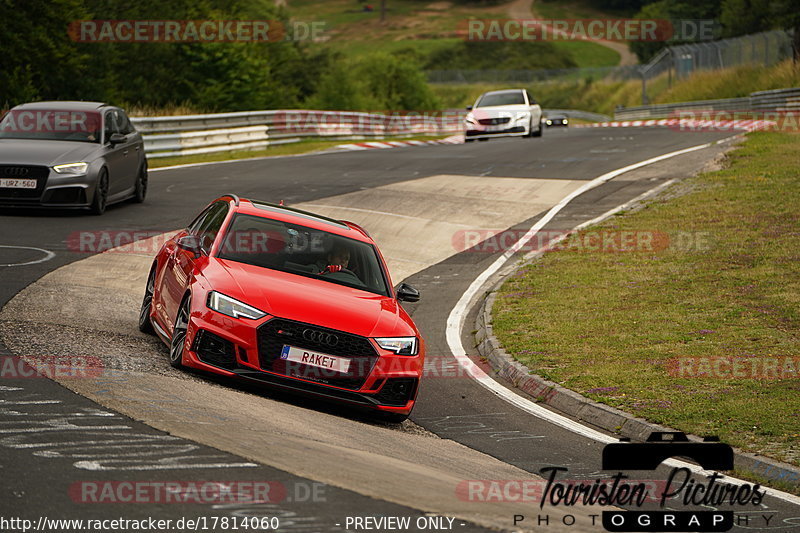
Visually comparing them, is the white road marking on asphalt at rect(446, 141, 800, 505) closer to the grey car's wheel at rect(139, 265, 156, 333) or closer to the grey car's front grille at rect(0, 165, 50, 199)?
the grey car's wheel at rect(139, 265, 156, 333)

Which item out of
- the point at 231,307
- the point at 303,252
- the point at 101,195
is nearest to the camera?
the point at 231,307

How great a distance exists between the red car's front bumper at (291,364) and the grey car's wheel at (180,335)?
0.45ft

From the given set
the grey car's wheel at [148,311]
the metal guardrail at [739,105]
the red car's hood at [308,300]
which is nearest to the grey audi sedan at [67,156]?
the grey car's wheel at [148,311]

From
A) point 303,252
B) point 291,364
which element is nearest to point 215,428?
point 291,364

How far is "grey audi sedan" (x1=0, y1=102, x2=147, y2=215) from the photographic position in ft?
57.0

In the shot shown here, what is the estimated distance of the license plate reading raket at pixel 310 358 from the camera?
28.6ft

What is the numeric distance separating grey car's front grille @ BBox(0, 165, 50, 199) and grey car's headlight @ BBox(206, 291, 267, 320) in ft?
31.0

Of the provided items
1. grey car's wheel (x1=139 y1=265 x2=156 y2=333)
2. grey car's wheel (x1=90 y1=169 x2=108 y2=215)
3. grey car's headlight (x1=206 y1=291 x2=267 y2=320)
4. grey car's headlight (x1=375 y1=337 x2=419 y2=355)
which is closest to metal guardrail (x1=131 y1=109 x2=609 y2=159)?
grey car's wheel (x1=90 y1=169 x2=108 y2=215)

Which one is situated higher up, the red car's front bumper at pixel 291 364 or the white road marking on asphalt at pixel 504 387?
the red car's front bumper at pixel 291 364

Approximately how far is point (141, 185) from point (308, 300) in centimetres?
1237

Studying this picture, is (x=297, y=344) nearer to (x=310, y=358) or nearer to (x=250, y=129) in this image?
(x=310, y=358)

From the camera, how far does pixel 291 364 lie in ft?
28.6

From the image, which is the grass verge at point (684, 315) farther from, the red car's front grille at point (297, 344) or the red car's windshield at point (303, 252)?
the red car's front grille at point (297, 344)

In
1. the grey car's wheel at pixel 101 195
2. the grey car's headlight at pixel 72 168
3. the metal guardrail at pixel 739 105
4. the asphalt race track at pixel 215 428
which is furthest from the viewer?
the metal guardrail at pixel 739 105
